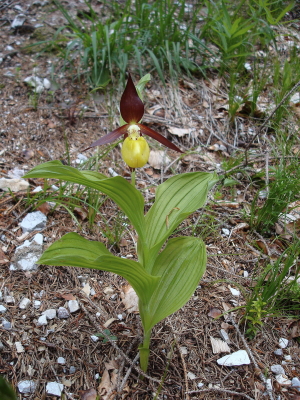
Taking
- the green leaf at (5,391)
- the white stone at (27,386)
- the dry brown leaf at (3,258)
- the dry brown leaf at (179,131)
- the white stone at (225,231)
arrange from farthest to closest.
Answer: the dry brown leaf at (179,131), the white stone at (225,231), the dry brown leaf at (3,258), the white stone at (27,386), the green leaf at (5,391)

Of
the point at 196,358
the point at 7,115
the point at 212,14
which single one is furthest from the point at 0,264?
the point at 212,14

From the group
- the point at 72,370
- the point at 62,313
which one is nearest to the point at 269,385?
the point at 72,370

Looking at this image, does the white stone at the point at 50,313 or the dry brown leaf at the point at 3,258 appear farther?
the dry brown leaf at the point at 3,258

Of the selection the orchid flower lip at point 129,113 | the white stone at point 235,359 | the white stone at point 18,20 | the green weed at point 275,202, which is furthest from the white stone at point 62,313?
the white stone at point 18,20

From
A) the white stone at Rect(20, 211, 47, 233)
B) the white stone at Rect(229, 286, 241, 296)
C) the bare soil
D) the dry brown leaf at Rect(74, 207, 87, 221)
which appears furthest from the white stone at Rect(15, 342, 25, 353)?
the white stone at Rect(229, 286, 241, 296)

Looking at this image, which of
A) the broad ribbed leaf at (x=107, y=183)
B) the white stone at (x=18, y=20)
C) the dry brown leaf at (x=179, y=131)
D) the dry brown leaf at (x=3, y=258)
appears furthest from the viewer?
the white stone at (x=18, y=20)

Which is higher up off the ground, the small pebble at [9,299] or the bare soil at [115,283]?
the bare soil at [115,283]

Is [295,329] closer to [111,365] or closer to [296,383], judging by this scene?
[296,383]

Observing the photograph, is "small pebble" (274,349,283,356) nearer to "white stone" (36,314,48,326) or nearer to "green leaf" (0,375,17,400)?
"white stone" (36,314,48,326)

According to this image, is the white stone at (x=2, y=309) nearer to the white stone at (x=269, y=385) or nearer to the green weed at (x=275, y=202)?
the white stone at (x=269, y=385)
